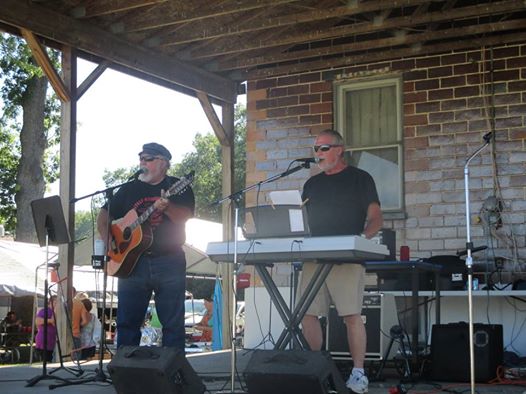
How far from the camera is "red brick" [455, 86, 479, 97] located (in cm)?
948

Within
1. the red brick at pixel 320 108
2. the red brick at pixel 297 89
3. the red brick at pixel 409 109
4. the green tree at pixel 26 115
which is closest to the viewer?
the red brick at pixel 409 109

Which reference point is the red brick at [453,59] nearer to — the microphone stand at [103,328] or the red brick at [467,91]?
the red brick at [467,91]

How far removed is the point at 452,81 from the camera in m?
9.62

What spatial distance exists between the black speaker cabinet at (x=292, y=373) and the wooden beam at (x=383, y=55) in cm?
553

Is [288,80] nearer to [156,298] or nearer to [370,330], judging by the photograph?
[370,330]

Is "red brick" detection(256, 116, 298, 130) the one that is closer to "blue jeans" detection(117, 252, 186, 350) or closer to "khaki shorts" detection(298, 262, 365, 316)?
"blue jeans" detection(117, 252, 186, 350)

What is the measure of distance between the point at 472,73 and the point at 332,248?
16.9 feet

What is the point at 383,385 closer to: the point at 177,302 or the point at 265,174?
the point at 177,302

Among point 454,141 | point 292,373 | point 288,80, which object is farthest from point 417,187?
point 292,373

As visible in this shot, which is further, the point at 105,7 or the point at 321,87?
the point at 321,87

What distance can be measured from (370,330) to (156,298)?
6.79 ft

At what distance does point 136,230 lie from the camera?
597 centimetres

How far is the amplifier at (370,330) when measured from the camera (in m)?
7.06

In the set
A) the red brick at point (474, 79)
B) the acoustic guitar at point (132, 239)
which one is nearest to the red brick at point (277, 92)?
the red brick at point (474, 79)
